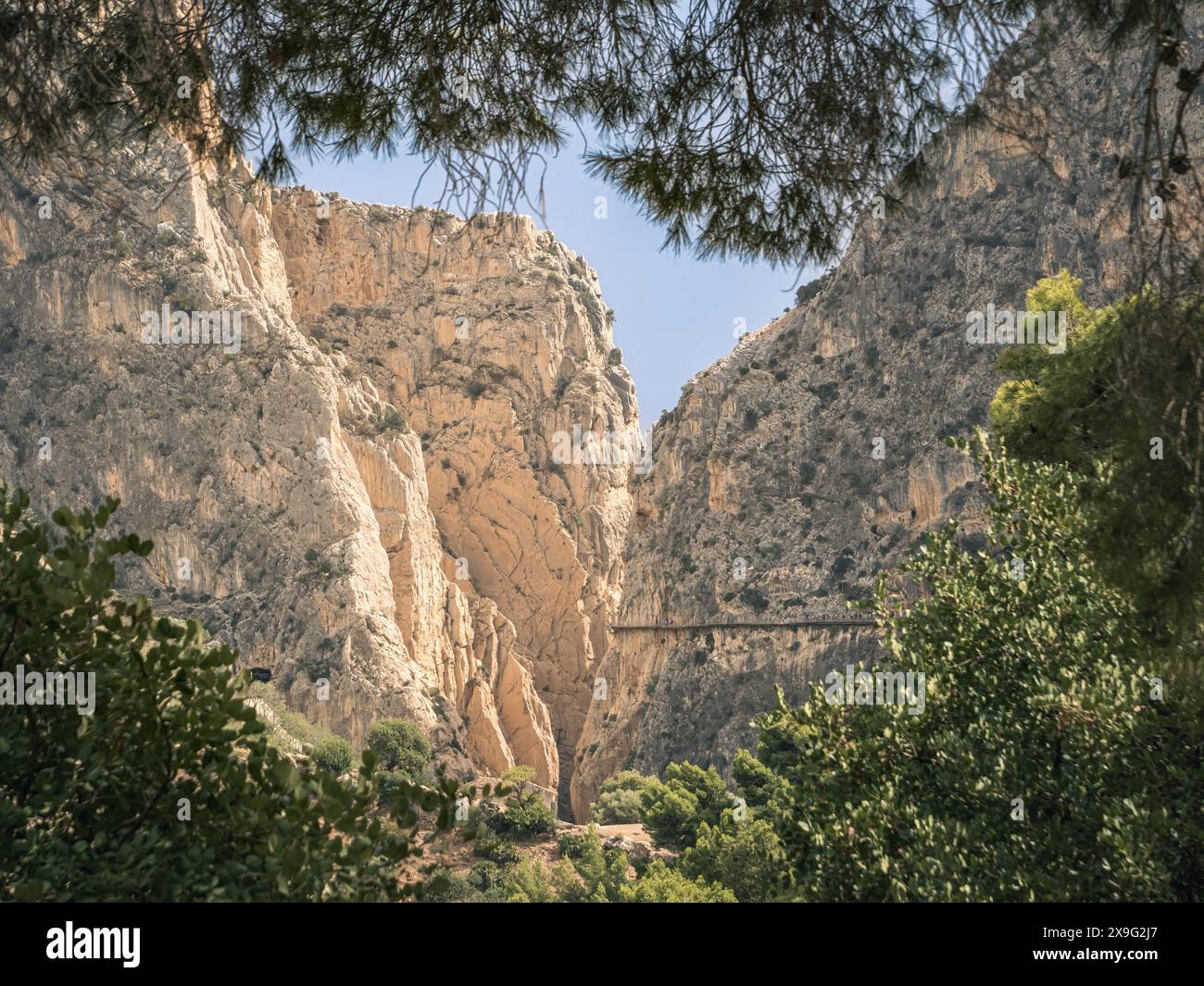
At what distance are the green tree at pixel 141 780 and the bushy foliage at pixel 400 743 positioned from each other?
111ft

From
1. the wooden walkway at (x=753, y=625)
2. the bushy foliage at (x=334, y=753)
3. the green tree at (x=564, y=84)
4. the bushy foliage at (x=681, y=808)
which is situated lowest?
the bushy foliage at (x=681, y=808)

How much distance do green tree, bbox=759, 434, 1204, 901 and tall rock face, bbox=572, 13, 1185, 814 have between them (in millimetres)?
34695

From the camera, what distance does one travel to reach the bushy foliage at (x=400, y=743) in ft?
125

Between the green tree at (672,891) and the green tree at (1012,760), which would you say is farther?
the green tree at (672,891)

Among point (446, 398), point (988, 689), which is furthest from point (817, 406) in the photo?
point (988, 689)

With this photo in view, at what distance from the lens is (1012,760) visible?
806 centimetres

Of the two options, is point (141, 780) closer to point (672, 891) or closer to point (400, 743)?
point (672, 891)

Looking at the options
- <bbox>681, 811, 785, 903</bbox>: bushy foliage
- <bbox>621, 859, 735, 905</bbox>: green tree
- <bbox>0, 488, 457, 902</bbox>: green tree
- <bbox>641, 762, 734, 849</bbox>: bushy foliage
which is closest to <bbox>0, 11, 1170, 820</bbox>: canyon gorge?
<bbox>641, 762, 734, 849</bbox>: bushy foliage

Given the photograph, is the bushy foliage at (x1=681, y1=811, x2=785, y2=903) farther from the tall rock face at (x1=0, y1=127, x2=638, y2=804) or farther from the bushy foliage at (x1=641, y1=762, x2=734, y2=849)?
the tall rock face at (x1=0, y1=127, x2=638, y2=804)

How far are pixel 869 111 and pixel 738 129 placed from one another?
0.82 meters

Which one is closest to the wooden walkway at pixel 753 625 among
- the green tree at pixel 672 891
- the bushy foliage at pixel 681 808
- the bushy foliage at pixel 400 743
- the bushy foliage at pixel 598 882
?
the bushy foliage at pixel 400 743

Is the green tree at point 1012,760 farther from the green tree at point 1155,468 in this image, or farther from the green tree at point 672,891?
the green tree at point 672,891

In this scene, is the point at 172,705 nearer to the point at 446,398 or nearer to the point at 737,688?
the point at 737,688

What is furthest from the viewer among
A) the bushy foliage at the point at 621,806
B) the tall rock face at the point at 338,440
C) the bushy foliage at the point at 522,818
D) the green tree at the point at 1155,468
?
the tall rock face at the point at 338,440
